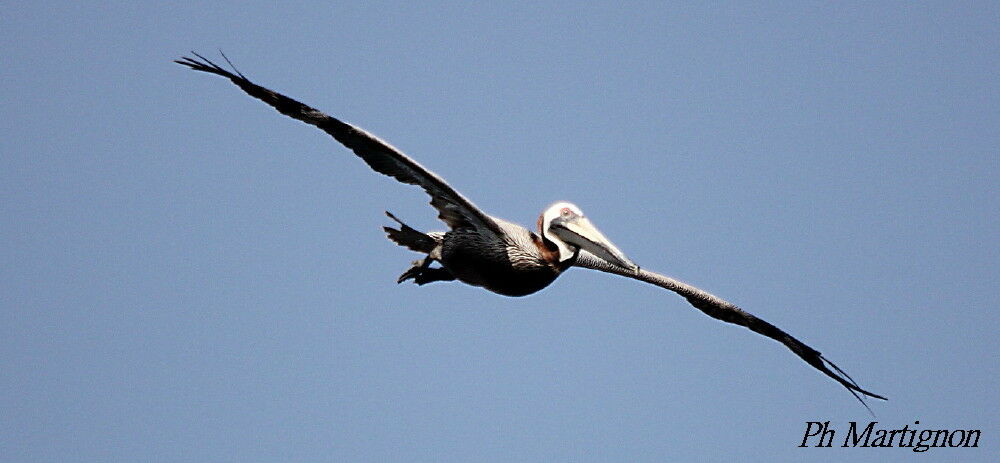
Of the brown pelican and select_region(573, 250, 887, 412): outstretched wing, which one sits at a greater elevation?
select_region(573, 250, 887, 412): outstretched wing

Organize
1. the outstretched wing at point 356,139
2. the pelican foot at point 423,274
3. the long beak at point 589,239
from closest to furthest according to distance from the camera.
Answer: the outstretched wing at point 356,139
the long beak at point 589,239
the pelican foot at point 423,274

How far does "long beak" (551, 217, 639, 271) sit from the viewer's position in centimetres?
940

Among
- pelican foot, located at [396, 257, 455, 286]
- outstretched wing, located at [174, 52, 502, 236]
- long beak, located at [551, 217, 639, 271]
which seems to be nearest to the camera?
outstretched wing, located at [174, 52, 502, 236]

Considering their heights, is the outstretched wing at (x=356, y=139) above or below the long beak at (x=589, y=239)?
below

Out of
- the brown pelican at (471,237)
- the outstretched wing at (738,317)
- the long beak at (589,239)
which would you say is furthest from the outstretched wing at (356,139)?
the outstretched wing at (738,317)

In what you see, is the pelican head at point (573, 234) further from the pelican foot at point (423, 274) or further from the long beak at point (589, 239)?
the pelican foot at point (423, 274)

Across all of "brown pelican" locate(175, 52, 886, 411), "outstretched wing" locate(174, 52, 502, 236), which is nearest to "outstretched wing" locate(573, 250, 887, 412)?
"brown pelican" locate(175, 52, 886, 411)

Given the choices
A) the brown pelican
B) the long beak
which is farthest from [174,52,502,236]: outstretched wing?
the long beak

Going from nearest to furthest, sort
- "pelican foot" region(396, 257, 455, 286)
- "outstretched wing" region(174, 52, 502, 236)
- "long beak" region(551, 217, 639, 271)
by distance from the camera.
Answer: "outstretched wing" region(174, 52, 502, 236)
"long beak" region(551, 217, 639, 271)
"pelican foot" region(396, 257, 455, 286)

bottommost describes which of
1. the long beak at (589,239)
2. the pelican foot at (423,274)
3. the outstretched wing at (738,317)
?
the pelican foot at (423,274)

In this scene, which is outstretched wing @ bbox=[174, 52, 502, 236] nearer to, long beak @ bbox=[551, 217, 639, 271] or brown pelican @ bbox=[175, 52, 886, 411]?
brown pelican @ bbox=[175, 52, 886, 411]

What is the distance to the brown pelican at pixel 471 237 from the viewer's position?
28.7ft

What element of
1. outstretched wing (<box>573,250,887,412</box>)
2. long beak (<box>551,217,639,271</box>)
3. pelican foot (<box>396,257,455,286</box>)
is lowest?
pelican foot (<box>396,257,455,286</box>)

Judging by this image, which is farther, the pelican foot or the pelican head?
the pelican foot
